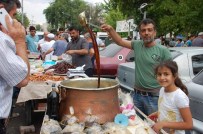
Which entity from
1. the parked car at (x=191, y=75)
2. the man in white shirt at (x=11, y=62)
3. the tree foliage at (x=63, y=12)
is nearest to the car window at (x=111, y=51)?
the parked car at (x=191, y=75)

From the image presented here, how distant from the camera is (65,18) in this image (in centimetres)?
8475

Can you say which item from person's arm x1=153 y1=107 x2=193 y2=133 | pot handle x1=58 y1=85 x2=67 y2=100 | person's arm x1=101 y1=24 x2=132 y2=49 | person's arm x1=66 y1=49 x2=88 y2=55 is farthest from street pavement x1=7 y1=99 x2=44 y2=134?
person's arm x1=153 y1=107 x2=193 y2=133

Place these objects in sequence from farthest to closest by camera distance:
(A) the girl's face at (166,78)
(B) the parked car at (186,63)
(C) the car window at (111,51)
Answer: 1. (C) the car window at (111,51)
2. (B) the parked car at (186,63)
3. (A) the girl's face at (166,78)

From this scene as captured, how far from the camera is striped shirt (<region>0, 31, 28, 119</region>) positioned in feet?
7.37

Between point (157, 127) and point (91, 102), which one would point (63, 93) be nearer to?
point (91, 102)

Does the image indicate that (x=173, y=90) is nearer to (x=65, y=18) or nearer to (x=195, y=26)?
(x=195, y=26)

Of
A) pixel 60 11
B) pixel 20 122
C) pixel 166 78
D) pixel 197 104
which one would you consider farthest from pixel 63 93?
pixel 60 11

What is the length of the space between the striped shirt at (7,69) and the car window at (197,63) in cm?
451

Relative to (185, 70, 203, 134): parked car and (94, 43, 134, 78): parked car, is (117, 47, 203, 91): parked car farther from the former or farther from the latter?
(94, 43, 134, 78): parked car

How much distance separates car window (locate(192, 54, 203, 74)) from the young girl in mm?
2902

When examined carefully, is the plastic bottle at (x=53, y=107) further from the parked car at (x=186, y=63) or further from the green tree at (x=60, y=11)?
the green tree at (x=60, y=11)

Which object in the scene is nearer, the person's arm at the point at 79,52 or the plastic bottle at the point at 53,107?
the plastic bottle at the point at 53,107

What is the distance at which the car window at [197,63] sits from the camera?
626cm

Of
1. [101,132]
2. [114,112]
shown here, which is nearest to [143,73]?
[114,112]
